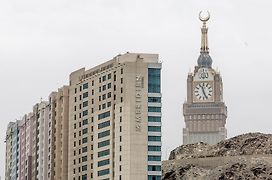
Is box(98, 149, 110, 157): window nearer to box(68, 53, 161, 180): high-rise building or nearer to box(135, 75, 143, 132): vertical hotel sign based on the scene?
box(68, 53, 161, 180): high-rise building

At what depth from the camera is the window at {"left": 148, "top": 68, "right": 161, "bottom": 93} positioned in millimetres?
191125

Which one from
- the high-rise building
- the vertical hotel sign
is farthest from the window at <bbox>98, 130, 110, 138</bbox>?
the vertical hotel sign

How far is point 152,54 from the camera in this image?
636ft

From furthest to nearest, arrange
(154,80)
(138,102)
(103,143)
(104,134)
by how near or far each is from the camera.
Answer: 1. (103,143)
2. (104,134)
3. (154,80)
4. (138,102)

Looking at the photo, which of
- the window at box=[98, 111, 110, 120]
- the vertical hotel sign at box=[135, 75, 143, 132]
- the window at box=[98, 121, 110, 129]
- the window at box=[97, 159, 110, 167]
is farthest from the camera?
the window at box=[98, 111, 110, 120]

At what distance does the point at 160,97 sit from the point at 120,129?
8.70 meters

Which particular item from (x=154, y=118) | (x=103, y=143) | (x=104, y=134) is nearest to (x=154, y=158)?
(x=154, y=118)

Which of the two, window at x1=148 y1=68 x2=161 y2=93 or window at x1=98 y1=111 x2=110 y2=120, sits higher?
window at x1=148 y1=68 x2=161 y2=93

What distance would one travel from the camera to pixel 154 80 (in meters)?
192

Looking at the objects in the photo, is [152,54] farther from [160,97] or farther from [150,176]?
[150,176]

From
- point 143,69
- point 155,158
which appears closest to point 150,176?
point 155,158

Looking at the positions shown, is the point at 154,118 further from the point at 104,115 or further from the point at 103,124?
the point at 103,124

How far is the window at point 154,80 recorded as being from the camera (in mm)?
191125

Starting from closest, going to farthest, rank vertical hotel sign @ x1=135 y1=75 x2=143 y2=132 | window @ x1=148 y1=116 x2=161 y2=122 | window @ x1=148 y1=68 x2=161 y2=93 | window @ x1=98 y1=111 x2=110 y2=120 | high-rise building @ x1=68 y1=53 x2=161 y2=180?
high-rise building @ x1=68 y1=53 x2=161 y2=180
vertical hotel sign @ x1=135 y1=75 x2=143 y2=132
window @ x1=148 y1=116 x2=161 y2=122
window @ x1=148 y1=68 x2=161 y2=93
window @ x1=98 y1=111 x2=110 y2=120
